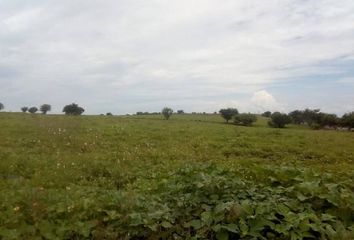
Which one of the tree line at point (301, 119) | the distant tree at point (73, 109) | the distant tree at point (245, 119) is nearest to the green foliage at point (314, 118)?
the tree line at point (301, 119)

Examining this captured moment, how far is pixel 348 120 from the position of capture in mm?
51812

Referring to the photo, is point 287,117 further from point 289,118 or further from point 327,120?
point 327,120

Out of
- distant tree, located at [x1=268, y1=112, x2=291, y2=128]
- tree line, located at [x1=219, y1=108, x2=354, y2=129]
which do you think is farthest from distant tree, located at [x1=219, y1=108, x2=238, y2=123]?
distant tree, located at [x1=268, y1=112, x2=291, y2=128]

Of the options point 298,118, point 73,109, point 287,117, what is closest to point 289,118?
point 287,117

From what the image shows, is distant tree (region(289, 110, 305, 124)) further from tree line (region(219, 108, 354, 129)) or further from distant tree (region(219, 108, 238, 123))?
distant tree (region(219, 108, 238, 123))

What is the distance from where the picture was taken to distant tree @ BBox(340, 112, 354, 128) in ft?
169

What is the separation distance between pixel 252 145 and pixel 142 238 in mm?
15982

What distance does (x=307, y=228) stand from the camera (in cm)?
534

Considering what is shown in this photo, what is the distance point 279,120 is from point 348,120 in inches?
331

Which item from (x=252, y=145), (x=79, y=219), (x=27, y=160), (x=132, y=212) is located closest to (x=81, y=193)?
(x=79, y=219)

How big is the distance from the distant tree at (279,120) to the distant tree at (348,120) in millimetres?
6532

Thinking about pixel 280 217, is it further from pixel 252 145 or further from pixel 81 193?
pixel 252 145

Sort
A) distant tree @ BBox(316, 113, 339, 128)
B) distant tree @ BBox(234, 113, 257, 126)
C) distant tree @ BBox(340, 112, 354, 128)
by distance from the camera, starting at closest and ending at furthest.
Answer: distant tree @ BBox(340, 112, 354, 128) < distant tree @ BBox(234, 113, 257, 126) < distant tree @ BBox(316, 113, 339, 128)

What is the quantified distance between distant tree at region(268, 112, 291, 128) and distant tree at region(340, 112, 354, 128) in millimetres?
6532
